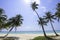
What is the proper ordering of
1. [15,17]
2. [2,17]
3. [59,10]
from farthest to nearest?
[15,17]
[2,17]
[59,10]

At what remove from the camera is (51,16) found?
184ft

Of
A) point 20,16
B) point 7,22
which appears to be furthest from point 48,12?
point 7,22

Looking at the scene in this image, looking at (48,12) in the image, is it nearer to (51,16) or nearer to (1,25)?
(51,16)

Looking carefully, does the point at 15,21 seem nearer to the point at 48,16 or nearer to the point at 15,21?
the point at 15,21

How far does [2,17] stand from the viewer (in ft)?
157

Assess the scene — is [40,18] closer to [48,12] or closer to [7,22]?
[48,12]

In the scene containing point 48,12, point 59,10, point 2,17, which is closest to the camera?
point 59,10

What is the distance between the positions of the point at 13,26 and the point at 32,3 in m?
9.68

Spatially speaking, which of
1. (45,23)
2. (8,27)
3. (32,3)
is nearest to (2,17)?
(8,27)

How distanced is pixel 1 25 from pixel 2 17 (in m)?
3.71

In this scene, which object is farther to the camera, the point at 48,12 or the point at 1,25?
the point at 48,12

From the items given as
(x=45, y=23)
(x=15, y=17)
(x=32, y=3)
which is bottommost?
(x=45, y=23)

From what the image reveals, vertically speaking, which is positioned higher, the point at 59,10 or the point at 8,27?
the point at 59,10

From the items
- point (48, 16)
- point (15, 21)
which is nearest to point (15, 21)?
point (15, 21)
